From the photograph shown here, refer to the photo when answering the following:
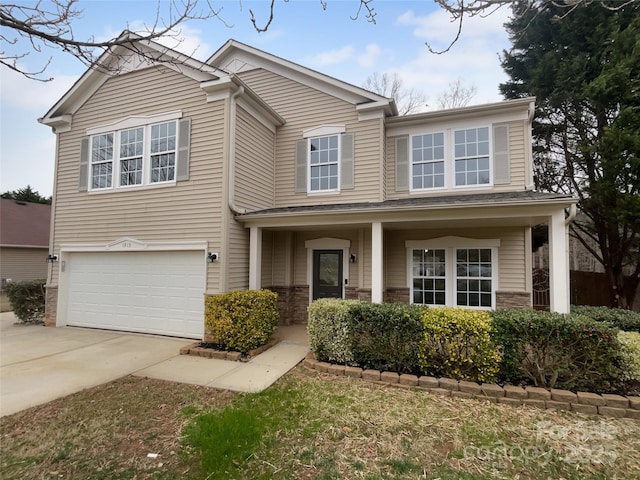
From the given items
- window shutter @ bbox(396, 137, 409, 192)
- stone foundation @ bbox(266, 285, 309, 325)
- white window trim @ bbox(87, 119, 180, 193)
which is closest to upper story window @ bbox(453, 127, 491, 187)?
window shutter @ bbox(396, 137, 409, 192)

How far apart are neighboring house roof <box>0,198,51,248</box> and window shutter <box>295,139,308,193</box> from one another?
17668mm

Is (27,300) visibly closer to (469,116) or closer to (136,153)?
(136,153)

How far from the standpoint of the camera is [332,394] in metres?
4.46

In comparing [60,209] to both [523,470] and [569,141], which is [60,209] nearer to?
[523,470]

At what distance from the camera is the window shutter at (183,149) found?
25.0 ft

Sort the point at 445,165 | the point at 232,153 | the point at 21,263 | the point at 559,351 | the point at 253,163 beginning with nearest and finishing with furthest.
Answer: the point at 559,351 → the point at 232,153 → the point at 253,163 → the point at 445,165 → the point at 21,263

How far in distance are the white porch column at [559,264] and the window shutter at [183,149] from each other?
25.4 ft

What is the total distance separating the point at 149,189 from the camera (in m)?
8.00

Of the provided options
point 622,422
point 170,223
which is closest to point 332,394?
point 622,422

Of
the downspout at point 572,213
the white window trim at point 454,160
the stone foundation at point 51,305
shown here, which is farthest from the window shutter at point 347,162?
the stone foundation at point 51,305

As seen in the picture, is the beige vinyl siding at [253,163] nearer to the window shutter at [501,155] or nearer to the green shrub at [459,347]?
the green shrub at [459,347]

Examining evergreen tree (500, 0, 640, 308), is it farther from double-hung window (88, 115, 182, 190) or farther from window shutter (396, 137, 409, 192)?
double-hung window (88, 115, 182, 190)

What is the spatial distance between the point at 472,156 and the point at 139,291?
9144 millimetres

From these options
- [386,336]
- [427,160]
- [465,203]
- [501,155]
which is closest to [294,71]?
[427,160]
